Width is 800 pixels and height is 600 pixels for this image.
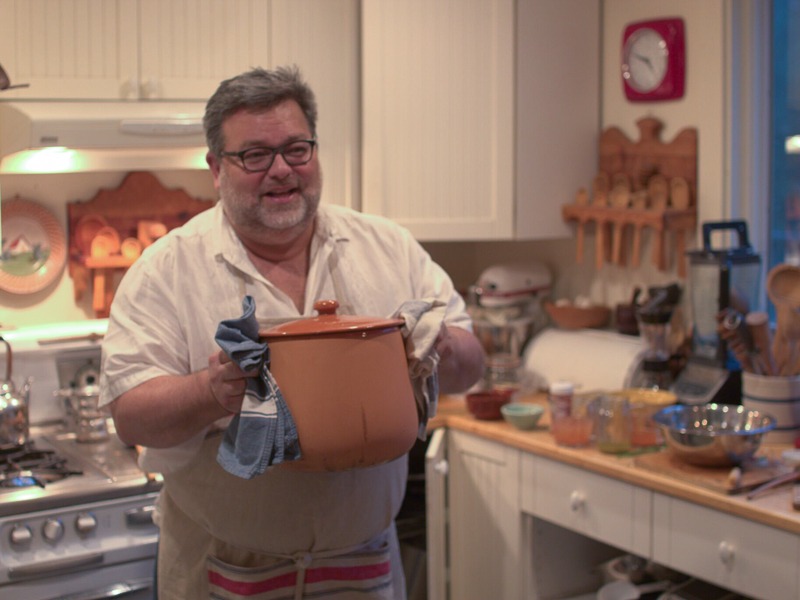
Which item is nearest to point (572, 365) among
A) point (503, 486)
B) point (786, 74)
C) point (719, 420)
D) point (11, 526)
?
point (503, 486)

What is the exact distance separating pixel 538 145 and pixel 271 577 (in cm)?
190

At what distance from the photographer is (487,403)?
3033mm

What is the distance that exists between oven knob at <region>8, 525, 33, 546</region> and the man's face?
986 millimetres

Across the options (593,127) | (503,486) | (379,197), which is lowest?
(503,486)

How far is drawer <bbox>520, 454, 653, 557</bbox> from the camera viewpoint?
2.50 m

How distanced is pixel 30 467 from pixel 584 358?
1.56 metres

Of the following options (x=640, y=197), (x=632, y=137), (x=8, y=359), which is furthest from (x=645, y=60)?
(x=8, y=359)

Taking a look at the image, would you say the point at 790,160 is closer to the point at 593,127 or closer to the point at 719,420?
the point at 593,127

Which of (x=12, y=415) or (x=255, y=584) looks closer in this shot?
(x=255, y=584)

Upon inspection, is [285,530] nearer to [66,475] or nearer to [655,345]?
[66,475]

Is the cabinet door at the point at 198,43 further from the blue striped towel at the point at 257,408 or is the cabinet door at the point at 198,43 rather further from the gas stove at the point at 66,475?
the blue striped towel at the point at 257,408

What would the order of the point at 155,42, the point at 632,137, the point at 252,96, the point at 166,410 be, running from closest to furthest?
1. the point at 166,410
2. the point at 252,96
3. the point at 155,42
4. the point at 632,137

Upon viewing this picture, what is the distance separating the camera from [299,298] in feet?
6.41

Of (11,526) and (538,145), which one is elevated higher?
(538,145)
